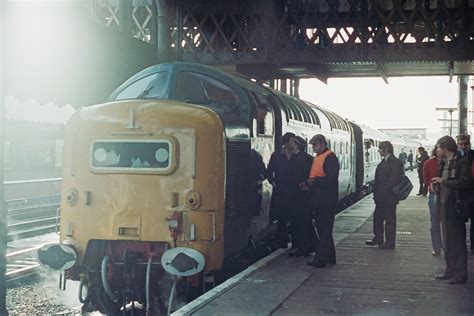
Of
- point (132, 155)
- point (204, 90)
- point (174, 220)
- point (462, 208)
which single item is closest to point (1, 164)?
point (132, 155)

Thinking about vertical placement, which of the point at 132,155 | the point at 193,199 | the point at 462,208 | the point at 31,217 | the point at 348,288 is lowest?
the point at 31,217

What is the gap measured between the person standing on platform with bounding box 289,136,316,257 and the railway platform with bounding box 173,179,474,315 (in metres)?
0.26

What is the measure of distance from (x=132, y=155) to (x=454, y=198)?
11.9 feet

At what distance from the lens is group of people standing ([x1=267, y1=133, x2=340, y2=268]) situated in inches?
340

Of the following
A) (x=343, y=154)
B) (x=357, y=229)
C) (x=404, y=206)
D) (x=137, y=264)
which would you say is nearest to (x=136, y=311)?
(x=137, y=264)

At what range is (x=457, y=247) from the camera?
7.55m

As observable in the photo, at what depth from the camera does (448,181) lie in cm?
747

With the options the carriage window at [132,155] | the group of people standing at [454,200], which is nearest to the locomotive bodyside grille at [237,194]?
the carriage window at [132,155]

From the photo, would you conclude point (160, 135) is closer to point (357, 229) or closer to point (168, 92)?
point (168, 92)

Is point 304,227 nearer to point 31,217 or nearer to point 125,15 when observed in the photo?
point 125,15

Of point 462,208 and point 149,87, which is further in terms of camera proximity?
point 149,87

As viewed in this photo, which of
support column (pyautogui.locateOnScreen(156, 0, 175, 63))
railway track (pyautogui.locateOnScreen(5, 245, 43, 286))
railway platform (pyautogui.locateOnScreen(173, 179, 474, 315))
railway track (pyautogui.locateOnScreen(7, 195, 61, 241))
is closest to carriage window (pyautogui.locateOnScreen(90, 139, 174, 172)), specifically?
railway platform (pyautogui.locateOnScreen(173, 179, 474, 315))

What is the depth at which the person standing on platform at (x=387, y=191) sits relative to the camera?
394 inches

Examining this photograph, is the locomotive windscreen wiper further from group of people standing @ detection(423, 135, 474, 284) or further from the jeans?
the jeans
